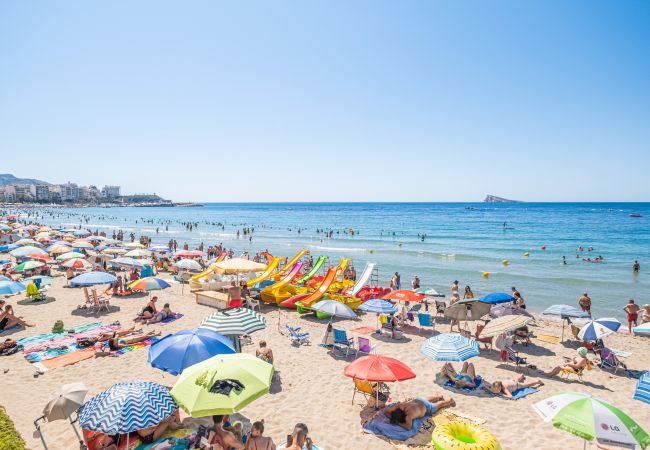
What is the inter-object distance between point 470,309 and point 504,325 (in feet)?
6.32

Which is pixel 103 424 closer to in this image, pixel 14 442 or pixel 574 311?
pixel 14 442

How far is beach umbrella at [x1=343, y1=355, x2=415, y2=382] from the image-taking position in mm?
6484

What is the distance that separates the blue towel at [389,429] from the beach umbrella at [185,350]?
9.58 feet

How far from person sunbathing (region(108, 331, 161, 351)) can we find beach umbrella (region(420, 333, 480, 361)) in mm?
7960

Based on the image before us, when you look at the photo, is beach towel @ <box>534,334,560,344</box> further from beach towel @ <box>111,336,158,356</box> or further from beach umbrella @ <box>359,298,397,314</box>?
beach towel @ <box>111,336,158,356</box>

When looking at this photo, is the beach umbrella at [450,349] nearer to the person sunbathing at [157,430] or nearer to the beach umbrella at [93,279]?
the person sunbathing at [157,430]

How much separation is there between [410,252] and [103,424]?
105 feet

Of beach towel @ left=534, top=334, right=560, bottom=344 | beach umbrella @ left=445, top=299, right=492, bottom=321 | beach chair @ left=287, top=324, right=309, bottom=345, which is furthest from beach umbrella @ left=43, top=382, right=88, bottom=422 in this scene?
beach towel @ left=534, top=334, right=560, bottom=344

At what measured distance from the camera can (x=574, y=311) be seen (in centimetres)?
1153

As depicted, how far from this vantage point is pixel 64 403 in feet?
17.6

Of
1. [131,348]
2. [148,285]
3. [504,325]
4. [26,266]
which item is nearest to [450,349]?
[504,325]

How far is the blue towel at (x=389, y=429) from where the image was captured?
6445 millimetres

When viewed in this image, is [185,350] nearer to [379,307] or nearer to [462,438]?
[462,438]

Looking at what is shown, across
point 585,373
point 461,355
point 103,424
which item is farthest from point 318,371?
point 585,373
